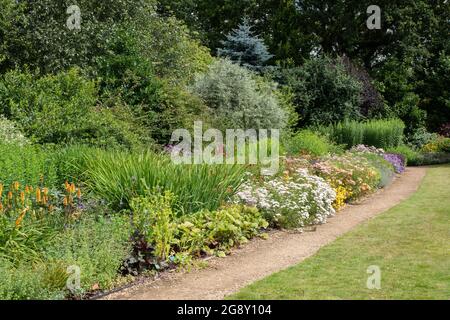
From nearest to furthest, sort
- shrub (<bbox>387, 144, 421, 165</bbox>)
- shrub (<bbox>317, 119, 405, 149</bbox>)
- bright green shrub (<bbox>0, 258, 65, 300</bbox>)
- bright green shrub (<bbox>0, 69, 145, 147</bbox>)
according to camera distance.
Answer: bright green shrub (<bbox>0, 258, 65, 300</bbox>) < bright green shrub (<bbox>0, 69, 145, 147</bbox>) < shrub (<bbox>317, 119, 405, 149</bbox>) < shrub (<bbox>387, 144, 421, 165</bbox>)

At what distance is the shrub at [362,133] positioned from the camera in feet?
64.8

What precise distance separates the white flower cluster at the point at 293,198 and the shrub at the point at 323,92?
11.6 metres

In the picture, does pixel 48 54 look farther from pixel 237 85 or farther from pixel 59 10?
pixel 237 85

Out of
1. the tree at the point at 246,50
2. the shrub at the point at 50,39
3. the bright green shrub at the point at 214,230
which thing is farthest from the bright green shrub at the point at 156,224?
the tree at the point at 246,50

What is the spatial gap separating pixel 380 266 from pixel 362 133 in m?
13.4

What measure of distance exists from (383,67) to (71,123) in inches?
783

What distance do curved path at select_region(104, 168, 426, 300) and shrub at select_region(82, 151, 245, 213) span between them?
960 mm

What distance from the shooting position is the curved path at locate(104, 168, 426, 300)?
5.98 meters

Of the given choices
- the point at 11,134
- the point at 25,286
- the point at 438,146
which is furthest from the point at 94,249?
the point at 438,146

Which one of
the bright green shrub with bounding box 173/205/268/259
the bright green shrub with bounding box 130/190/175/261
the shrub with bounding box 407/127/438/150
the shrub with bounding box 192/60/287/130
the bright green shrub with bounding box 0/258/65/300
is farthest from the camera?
the shrub with bounding box 407/127/438/150

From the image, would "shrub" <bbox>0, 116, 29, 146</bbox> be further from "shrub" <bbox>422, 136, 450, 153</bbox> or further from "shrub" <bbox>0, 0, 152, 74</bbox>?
"shrub" <bbox>422, 136, 450, 153</bbox>

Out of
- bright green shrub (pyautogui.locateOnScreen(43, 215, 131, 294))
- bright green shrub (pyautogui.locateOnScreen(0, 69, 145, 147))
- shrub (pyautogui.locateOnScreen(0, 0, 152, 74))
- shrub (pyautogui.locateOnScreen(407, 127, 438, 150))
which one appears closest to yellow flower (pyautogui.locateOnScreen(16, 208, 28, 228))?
bright green shrub (pyautogui.locateOnScreen(43, 215, 131, 294))

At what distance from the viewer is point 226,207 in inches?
338

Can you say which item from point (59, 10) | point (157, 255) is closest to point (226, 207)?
point (157, 255)
